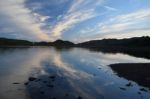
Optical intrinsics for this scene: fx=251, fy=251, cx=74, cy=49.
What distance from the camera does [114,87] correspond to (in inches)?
1117

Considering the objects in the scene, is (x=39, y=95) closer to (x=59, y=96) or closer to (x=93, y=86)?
(x=59, y=96)

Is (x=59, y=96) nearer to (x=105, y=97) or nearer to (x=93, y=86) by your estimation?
(x=105, y=97)

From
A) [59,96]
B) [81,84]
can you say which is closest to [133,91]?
[81,84]

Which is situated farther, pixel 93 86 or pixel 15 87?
pixel 93 86

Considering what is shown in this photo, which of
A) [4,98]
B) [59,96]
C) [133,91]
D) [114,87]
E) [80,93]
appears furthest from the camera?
[114,87]

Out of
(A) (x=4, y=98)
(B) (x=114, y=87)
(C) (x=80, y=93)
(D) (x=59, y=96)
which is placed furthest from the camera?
(B) (x=114, y=87)

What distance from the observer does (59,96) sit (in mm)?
22812

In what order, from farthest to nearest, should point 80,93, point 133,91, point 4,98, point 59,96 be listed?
1. point 133,91
2. point 80,93
3. point 59,96
4. point 4,98

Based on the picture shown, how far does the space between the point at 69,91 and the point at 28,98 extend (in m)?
5.02

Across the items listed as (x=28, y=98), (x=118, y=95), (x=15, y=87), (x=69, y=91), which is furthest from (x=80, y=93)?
(x=15, y=87)

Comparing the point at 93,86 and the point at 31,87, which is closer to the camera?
the point at 31,87

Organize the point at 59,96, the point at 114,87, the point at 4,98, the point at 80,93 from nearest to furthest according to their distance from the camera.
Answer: the point at 4,98, the point at 59,96, the point at 80,93, the point at 114,87

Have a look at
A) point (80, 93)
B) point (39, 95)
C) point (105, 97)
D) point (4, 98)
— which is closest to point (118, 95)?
point (105, 97)

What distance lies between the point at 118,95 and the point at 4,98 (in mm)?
10535
